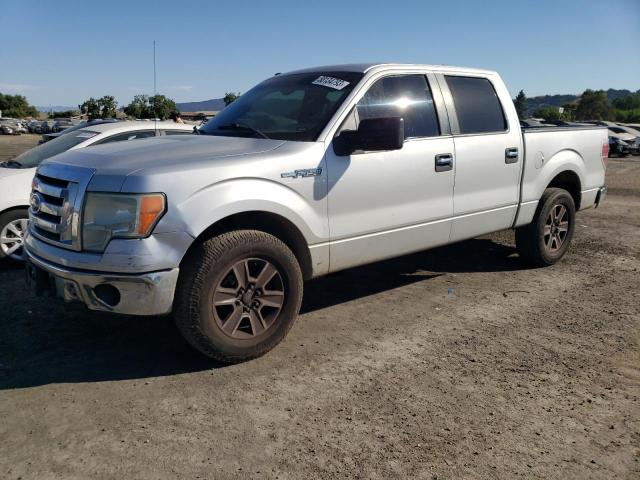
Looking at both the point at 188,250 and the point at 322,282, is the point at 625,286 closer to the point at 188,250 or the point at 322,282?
the point at 322,282

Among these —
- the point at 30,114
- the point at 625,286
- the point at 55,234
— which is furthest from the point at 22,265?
the point at 30,114

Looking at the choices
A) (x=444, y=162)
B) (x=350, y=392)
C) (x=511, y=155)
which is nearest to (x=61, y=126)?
(x=511, y=155)

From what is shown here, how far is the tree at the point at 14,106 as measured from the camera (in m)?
105

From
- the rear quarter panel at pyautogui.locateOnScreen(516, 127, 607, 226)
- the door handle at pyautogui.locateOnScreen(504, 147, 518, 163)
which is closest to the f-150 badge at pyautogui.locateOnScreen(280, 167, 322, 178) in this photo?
the door handle at pyautogui.locateOnScreen(504, 147, 518, 163)

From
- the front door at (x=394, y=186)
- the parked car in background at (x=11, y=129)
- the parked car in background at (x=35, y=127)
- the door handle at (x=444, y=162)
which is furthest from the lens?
the parked car in background at (x=35, y=127)

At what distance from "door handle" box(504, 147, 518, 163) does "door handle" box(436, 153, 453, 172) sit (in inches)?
32.3

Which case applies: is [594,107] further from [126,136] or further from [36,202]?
[36,202]

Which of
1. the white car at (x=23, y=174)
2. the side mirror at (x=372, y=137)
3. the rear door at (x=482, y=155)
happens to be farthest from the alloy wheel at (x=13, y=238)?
the rear door at (x=482, y=155)

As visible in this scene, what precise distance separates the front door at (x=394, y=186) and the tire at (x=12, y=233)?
12.3ft

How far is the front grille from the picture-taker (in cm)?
336

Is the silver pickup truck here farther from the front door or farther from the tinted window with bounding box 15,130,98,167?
the tinted window with bounding box 15,130,98,167

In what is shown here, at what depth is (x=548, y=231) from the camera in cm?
600

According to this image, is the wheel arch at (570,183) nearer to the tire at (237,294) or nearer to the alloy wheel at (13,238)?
the tire at (237,294)

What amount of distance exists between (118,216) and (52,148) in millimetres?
3941
